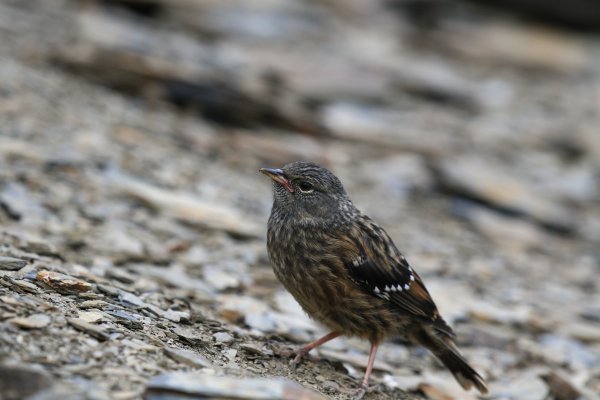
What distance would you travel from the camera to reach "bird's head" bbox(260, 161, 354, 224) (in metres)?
5.46

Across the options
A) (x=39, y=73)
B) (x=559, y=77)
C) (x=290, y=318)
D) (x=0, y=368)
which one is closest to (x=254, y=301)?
(x=290, y=318)

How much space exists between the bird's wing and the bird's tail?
160 millimetres

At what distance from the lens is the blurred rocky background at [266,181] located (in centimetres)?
450

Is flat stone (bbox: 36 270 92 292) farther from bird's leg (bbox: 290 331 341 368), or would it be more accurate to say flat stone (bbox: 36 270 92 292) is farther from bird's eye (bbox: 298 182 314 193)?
bird's eye (bbox: 298 182 314 193)

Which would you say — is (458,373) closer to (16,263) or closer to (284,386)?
(284,386)

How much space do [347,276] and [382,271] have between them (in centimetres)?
28

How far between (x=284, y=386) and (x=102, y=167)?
426 centimetres

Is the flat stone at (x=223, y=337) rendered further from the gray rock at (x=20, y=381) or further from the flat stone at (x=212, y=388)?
the gray rock at (x=20, y=381)

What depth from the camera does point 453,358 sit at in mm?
5375

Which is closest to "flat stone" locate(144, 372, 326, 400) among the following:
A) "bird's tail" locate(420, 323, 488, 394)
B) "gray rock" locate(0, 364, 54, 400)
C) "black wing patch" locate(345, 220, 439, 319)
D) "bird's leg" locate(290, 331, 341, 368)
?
"gray rock" locate(0, 364, 54, 400)

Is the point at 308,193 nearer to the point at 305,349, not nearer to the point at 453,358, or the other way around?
the point at 305,349

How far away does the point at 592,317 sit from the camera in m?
7.41

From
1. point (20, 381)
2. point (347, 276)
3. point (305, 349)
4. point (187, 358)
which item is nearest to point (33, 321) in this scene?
point (20, 381)

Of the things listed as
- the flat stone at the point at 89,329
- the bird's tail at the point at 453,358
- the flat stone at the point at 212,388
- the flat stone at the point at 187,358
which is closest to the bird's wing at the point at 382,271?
the bird's tail at the point at 453,358
